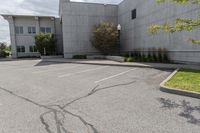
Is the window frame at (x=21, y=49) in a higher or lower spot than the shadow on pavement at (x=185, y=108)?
higher

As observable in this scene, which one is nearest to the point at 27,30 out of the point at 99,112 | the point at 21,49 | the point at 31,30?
the point at 31,30

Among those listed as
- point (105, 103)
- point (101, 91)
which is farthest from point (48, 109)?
point (101, 91)

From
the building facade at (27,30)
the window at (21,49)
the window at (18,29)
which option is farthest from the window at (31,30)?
the window at (21,49)

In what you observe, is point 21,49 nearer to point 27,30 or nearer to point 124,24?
point 27,30

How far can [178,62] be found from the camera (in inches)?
570

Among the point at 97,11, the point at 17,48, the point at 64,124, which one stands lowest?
the point at 64,124

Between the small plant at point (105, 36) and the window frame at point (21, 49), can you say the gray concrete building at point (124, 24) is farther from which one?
the small plant at point (105, 36)

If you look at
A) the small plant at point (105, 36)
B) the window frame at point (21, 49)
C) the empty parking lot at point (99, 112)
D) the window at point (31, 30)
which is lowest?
the empty parking lot at point (99, 112)

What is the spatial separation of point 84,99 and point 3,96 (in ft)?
10.7

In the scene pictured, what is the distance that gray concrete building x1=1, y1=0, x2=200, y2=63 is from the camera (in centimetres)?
1381

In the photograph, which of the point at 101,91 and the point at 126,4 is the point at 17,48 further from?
the point at 101,91

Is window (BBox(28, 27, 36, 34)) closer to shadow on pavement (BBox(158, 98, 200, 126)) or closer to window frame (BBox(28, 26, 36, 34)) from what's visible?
window frame (BBox(28, 26, 36, 34))

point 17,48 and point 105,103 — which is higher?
point 17,48

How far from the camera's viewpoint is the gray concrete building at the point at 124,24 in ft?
45.3
